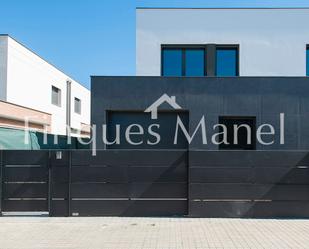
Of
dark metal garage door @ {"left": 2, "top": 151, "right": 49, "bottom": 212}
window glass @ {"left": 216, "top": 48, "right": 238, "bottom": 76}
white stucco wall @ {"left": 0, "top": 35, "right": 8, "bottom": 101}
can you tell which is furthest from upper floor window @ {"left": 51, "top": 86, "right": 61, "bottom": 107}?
dark metal garage door @ {"left": 2, "top": 151, "right": 49, "bottom": 212}

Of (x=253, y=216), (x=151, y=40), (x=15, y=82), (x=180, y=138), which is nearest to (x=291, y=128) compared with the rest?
→ (x=180, y=138)

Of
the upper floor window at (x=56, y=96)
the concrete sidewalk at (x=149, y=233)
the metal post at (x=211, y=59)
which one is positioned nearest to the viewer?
the concrete sidewalk at (x=149, y=233)

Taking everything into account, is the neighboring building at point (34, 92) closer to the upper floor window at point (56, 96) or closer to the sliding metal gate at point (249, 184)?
the upper floor window at point (56, 96)

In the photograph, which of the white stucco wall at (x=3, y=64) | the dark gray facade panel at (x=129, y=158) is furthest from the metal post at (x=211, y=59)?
the white stucco wall at (x=3, y=64)

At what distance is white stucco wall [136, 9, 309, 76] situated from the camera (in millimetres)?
15141

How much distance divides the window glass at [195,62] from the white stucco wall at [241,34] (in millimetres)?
406

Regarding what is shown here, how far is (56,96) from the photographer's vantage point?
33719mm

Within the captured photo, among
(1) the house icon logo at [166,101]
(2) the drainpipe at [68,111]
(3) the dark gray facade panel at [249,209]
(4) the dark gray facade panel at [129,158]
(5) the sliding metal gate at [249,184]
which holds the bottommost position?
(3) the dark gray facade panel at [249,209]

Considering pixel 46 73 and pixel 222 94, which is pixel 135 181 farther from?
pixel 46 73

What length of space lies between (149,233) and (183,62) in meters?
9.43

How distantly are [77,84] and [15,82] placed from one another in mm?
16402

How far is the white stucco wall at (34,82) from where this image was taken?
24.2 meters

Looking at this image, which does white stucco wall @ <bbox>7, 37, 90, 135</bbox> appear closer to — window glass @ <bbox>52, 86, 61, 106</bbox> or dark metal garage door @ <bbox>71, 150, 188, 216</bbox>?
window glass @ <bbox>52, 86, 61, 106</bbox>

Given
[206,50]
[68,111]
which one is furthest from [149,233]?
[68,111]
